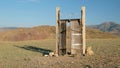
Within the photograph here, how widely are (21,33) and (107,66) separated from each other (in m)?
78.6

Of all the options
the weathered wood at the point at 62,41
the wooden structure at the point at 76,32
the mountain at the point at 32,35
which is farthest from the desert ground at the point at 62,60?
the mountain at the point at 32,35

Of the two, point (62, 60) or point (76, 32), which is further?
point (76, 32)

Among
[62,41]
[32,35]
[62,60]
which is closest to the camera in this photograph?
[62,60]

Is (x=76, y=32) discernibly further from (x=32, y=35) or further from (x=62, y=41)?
(x=32, y=35)

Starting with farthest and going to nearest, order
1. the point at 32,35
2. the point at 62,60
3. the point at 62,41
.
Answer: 1. the point at 32,35
2. the point at 62,41
3. the point at 62,60

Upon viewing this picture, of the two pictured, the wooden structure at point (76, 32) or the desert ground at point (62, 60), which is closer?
the desert ground at point (62, 60)

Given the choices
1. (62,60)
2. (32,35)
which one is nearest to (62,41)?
(62,60)

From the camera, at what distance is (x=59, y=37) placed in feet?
70.8

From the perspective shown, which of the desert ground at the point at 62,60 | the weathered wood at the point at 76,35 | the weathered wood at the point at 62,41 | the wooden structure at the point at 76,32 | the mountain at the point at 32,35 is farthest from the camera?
the mountain at the point at 32,35

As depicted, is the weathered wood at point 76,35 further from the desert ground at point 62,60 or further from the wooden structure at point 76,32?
the desert ground at point 62,60

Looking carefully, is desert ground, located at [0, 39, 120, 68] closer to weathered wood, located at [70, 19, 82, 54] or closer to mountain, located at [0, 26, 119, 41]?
weathered wood, located at [70, 19, 82, 54]

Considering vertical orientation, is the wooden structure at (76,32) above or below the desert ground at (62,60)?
above

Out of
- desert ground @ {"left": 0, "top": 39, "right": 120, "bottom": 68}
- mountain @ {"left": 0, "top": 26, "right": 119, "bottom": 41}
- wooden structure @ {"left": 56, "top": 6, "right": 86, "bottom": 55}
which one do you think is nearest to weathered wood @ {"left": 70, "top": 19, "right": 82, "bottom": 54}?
wooden structure @ {"left": 56, "top": 6, "right": 86, "bottom": 55}

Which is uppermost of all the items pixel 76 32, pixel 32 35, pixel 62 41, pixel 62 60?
pixel 76 32
